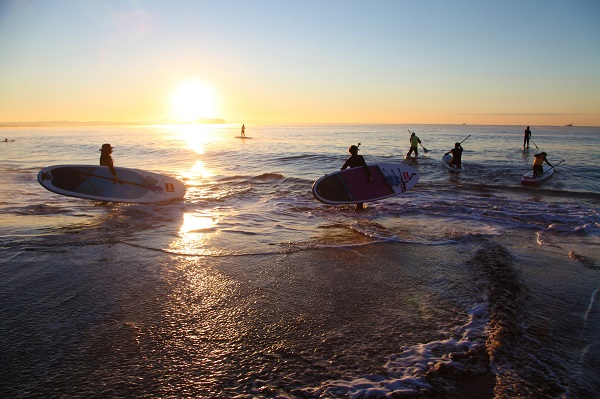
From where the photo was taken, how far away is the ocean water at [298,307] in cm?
320

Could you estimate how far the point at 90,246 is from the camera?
6.86 metres

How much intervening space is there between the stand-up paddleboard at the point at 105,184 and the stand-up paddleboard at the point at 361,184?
4741 mm

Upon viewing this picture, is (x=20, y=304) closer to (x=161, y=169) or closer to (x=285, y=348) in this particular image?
(x=285, y=348)

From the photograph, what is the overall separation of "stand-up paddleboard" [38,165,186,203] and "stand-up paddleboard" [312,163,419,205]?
474 cm

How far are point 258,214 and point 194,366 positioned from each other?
7.07m

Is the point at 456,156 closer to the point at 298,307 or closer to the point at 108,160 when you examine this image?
the point at 108,160

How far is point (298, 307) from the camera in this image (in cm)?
452

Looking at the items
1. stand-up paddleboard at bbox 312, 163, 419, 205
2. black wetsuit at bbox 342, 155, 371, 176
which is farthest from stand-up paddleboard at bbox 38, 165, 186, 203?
black wetsuit at bbox 342, 155, 371, 176

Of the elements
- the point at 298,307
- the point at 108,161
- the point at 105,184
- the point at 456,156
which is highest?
the point at 456,156

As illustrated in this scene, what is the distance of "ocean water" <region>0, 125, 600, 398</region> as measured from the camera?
320cm

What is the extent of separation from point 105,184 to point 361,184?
7.62 metres

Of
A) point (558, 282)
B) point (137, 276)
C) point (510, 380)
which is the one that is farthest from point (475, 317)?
point (137, 276)

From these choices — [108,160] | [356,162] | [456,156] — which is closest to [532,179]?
[456,156]

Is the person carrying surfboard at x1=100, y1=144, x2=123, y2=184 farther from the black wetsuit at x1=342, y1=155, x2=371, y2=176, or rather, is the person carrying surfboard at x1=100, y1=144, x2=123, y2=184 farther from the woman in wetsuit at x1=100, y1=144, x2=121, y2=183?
the black wetsuit at x1=342, y1=155, x2=371, y2=176
